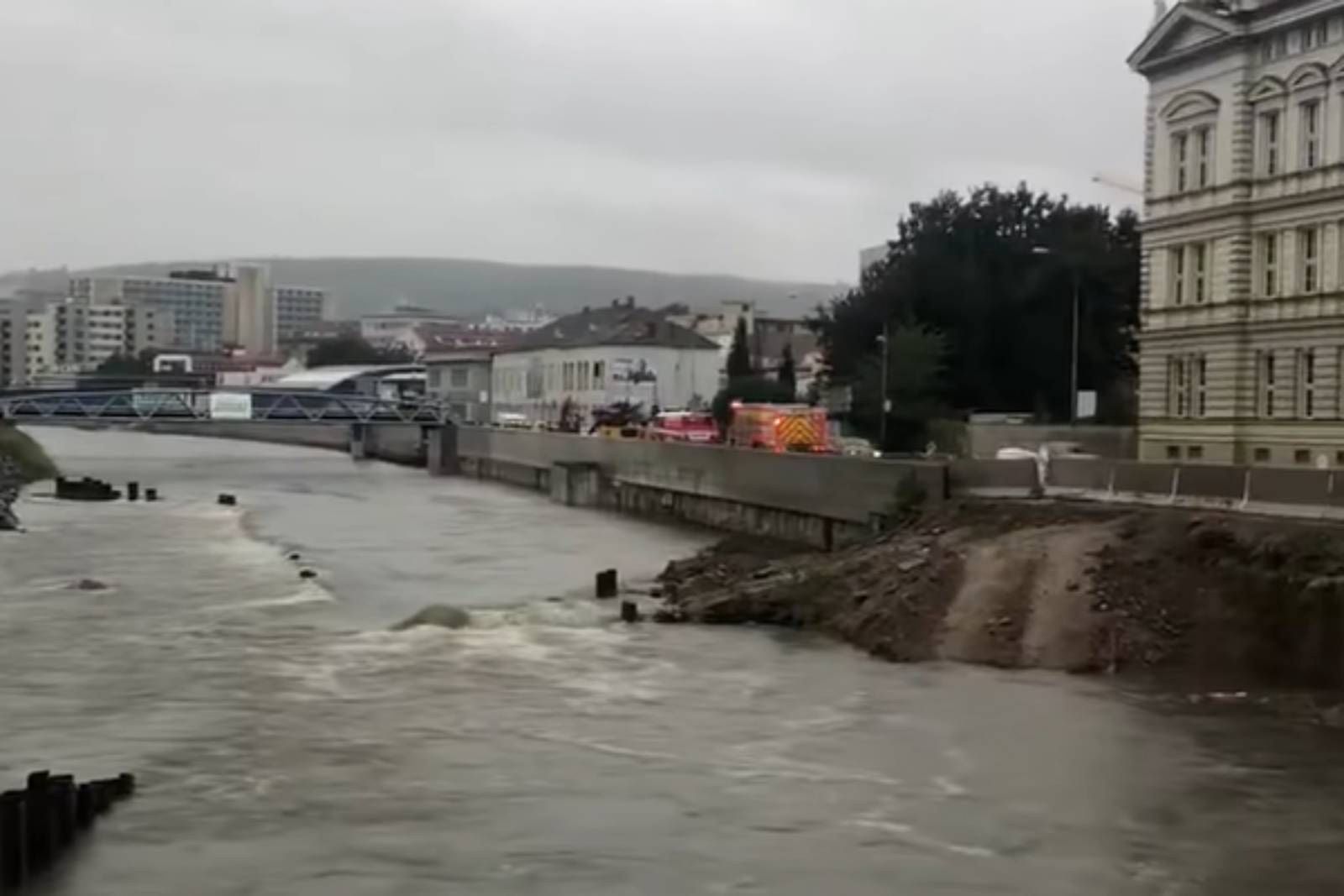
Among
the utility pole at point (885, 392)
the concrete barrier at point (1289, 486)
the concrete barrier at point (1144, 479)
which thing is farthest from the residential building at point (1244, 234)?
the concrete barrier at point (1289, 486)

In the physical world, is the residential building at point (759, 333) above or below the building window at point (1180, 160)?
below

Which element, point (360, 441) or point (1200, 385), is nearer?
point (1200, 385)

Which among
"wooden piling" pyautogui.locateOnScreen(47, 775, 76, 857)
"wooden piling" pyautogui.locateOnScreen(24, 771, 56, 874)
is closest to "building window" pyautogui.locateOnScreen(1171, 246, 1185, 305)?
"wooden piling" pyautogui.locateOnScreen(47, 775, 76, 857)

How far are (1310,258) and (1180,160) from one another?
7675 mm

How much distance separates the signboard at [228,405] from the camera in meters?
138

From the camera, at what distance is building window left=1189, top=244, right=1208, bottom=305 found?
60.8 m

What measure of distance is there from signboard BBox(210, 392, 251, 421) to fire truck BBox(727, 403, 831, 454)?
69.4 m

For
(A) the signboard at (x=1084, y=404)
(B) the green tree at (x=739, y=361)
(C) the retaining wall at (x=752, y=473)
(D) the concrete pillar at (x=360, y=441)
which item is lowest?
(D) the concrete pillar at (x=360, y=441)

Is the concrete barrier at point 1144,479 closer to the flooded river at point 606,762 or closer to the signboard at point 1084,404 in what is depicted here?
the flooded river at point 606,762

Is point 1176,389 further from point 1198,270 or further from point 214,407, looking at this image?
point 214,407

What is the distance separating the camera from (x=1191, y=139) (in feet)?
200

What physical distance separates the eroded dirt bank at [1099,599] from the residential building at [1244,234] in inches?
810

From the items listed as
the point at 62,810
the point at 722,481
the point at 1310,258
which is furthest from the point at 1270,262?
the point at 62,810

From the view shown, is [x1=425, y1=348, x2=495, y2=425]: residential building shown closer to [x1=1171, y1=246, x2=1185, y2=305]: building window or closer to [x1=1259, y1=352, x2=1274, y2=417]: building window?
[x1=1171, y1=246, x2=1185, y2=305]: building window
